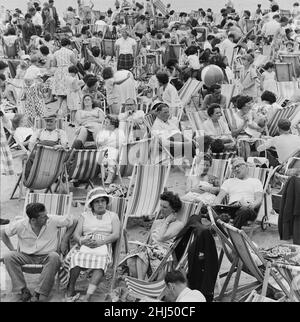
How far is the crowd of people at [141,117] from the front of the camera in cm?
544

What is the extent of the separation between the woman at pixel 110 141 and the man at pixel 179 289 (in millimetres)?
2874

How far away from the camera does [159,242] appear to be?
18.4ft

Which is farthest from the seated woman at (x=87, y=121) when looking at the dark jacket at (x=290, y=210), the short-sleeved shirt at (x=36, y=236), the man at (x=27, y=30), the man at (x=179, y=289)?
the man at (x=27, y=30)

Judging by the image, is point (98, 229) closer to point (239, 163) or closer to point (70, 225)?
point (70, 225)

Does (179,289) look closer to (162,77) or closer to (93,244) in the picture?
(93,244)

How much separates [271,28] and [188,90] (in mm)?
5225

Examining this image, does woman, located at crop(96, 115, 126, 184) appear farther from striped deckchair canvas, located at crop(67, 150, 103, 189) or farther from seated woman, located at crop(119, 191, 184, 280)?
seated woman, located at crop(119, 191, 184, 280)

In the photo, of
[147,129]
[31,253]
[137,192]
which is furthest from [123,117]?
[31,253]

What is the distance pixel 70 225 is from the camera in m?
5.58

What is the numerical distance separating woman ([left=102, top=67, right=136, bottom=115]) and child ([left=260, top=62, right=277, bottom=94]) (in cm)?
191

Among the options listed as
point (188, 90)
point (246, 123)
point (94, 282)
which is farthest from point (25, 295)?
point (188, 90)

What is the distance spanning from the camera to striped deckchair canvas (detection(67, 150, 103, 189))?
707 centimetres

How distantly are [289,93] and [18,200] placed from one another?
4.69 meters

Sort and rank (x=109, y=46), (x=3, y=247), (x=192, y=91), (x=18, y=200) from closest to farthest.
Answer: (x=3, y=247)
(x=18, y=200)
(x=192, y=91)
(x=109, y=46)
